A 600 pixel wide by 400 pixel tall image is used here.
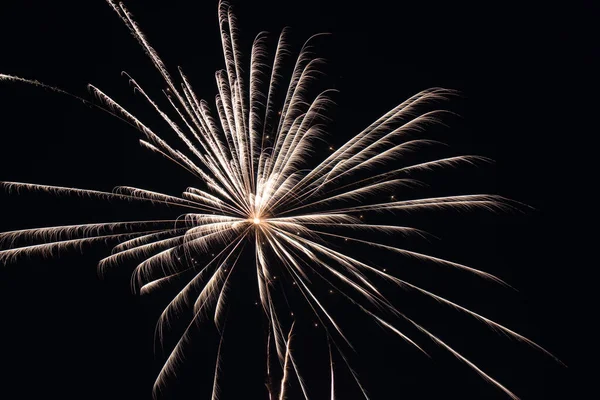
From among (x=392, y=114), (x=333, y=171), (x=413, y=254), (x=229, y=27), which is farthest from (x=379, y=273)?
(x=229, y=27)

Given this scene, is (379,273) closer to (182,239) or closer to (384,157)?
(384,157)

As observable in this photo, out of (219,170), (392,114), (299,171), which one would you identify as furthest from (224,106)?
(392,114)

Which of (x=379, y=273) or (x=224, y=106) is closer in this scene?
(x=379, y=273)

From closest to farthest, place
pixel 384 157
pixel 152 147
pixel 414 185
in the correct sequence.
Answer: pixel 152 147, pixel 384 157, pixel 414 185

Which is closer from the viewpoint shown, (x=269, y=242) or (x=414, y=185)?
(x=269, y=242)

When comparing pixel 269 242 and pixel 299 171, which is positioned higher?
pixel 299 171

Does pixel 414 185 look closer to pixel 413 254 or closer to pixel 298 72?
pixel 413 254

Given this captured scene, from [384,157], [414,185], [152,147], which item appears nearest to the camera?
[152,147]

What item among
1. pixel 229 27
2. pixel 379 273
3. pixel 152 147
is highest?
→ pixel 229 27

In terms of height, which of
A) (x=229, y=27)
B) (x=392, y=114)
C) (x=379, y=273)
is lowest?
(x=379, y=273)
